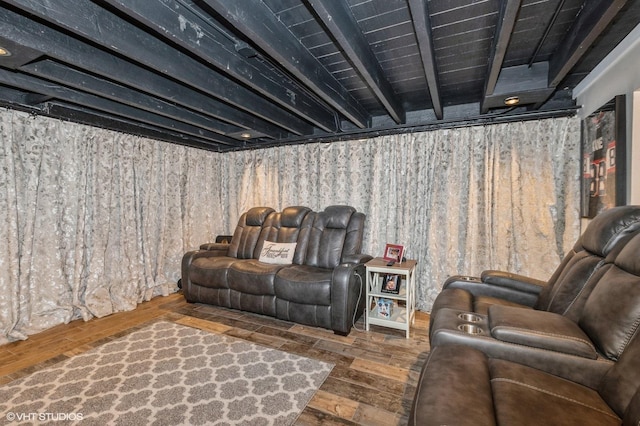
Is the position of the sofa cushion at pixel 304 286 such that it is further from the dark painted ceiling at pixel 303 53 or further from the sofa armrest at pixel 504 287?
the dark painted ceiling at pixel 303 53

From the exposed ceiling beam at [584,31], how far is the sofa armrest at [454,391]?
70.5 inches

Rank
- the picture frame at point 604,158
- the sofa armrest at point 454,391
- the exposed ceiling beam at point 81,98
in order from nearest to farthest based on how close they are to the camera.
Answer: the sofa armrest at point 454,391, the picture frame at point 604,158, the exposed ceiling beam at point 81,98

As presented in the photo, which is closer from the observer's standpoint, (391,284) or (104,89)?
(104,89)

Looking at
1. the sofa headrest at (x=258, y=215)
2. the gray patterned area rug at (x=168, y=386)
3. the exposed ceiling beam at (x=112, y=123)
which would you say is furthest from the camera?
the sofa headrest at (x=258, y=215)

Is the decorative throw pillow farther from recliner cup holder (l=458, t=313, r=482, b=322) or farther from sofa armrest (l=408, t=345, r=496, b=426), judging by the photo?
sofa armrest (l=408, t=345, r=496, b=426)

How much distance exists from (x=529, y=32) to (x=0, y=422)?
13.2ft

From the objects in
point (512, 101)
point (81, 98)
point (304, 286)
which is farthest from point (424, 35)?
point (81, 98)

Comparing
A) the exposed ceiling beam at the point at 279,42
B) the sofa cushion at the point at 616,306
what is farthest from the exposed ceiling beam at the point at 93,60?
the sofa cushion at the point at 616,306

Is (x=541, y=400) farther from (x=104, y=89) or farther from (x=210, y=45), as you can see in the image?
(x=104, y=89)

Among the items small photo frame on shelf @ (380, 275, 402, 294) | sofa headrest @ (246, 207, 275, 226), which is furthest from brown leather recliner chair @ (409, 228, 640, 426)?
sofa headrest @ (246, 207, 275, 226)

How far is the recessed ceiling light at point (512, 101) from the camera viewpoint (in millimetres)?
2430

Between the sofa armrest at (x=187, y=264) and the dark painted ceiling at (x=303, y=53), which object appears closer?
the dark painted ceiling at (x=303, y=53)

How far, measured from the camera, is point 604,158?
2.13 m

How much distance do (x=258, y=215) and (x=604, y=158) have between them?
359cm
